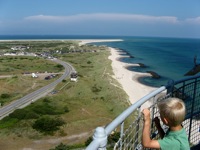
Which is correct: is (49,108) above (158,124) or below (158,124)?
below

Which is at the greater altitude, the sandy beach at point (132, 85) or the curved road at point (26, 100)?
the sandy beach at point (132, 85)

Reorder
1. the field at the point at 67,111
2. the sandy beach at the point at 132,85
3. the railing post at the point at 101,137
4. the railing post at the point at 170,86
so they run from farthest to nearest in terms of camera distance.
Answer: the sandy beach at the point at 132,85 < the field at the point at 67,111 < the railing post at the point at 170,86 < the railing post at the point at 101,137

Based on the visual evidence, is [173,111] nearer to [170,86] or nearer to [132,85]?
[170,86]

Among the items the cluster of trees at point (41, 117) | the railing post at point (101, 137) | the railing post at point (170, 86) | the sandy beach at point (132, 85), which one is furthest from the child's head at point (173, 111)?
the sandy beach at point (132, 85)

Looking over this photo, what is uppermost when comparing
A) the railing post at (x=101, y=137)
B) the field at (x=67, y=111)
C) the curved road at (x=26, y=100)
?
the railing post at (x=101, y=137)

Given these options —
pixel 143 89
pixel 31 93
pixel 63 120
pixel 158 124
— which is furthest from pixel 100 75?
pixel 158 124

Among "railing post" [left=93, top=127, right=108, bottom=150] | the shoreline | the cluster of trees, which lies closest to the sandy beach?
the shoreline

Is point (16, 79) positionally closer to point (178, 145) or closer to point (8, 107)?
point (8, 107)

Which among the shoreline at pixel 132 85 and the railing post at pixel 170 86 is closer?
the railing post at pixel 170 86

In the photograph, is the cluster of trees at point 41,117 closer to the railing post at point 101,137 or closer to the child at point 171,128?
the child at point 171,128
